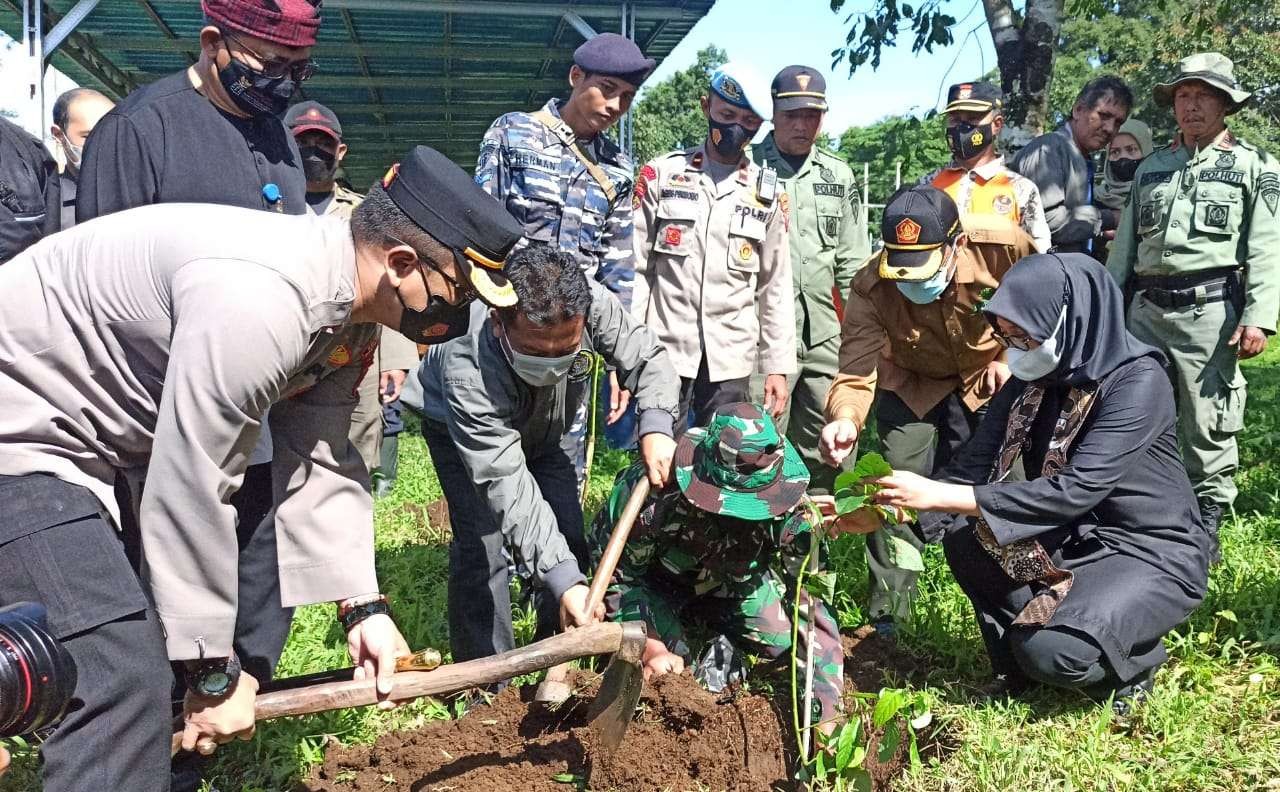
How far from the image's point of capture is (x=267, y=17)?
262 centimetres

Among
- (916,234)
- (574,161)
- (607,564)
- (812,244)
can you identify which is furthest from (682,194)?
(607,564)

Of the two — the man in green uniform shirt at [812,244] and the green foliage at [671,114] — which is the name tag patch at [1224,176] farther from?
the green foliage at [671,114]

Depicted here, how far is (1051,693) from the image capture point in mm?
3322

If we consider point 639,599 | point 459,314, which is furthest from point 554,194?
point 459,314

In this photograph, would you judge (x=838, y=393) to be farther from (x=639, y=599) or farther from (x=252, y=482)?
(x=252, y=482)

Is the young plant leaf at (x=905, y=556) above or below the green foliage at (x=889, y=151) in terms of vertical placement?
below

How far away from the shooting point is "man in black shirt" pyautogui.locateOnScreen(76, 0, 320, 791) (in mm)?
2602

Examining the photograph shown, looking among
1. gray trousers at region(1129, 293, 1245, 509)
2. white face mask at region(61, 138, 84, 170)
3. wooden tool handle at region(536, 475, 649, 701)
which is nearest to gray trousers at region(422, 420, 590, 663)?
wooden tool handle at region(536, 475, 649, 701)

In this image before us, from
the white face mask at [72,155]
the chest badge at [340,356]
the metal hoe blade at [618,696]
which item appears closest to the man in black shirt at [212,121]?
the chest badge at [340,356]

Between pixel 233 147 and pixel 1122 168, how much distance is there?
487cm

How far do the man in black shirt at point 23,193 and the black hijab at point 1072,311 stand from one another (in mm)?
2989

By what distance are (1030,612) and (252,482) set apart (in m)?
2.28

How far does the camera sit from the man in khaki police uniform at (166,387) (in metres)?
1.77

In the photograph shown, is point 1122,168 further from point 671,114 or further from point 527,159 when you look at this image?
point 671,114
